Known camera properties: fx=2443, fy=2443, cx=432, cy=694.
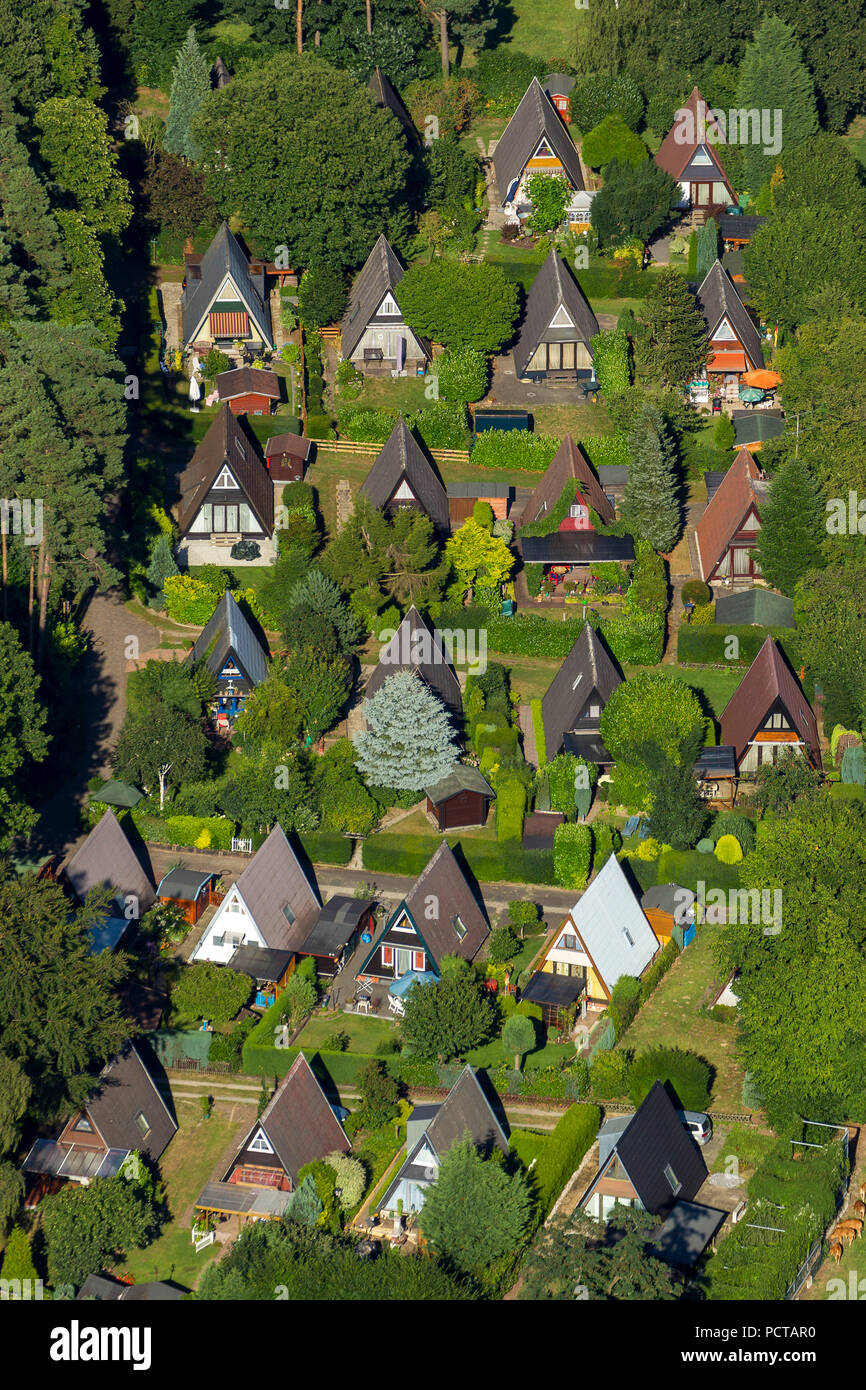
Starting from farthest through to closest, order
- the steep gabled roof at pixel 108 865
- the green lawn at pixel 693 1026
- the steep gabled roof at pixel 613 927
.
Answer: the steep gabled roof at pixel 108 865 → the steep gabled roof at pixel 613 927 → the green lawn at pixel 693 1026

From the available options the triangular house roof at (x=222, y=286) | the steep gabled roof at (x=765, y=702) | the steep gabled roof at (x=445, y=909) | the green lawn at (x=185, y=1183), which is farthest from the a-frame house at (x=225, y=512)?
the green lawn at (x=185, y=1183)

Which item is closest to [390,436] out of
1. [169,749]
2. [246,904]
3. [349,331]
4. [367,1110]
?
[349,331]

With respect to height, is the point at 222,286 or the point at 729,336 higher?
the point at 222,286

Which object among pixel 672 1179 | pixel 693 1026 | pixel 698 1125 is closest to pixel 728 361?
pixel 693 1026

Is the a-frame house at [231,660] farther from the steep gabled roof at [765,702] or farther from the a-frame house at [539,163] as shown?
the a-frame house at [539,163]

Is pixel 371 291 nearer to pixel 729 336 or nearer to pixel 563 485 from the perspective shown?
pixel 563 485

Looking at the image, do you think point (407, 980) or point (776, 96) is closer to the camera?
point (407, 980)
